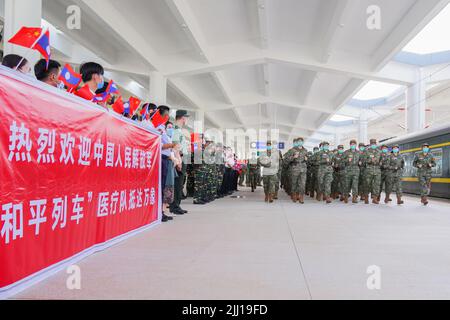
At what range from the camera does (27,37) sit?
7.99 ft

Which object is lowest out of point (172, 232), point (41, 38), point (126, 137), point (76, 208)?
point (172, 232)

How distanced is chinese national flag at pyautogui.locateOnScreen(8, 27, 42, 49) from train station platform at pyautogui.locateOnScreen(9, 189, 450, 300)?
165 centimetres

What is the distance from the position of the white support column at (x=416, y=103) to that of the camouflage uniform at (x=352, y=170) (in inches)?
257

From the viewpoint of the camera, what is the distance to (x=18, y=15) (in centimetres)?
504

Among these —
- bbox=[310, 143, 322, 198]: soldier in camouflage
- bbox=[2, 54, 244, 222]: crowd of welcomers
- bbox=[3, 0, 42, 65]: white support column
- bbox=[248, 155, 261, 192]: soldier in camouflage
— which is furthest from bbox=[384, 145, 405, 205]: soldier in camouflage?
bbox=[3, 0, 42, 65]: white support column

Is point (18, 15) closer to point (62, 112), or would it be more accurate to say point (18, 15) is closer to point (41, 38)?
point (41, 38)

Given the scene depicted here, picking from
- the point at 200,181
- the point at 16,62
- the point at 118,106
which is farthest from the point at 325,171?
the point at 16,62

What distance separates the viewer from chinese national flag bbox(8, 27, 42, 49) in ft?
7.90

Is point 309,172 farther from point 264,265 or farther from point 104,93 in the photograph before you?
point 264,265

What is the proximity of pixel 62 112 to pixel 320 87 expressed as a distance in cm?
1563

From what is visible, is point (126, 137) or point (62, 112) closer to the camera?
point (62, 112)

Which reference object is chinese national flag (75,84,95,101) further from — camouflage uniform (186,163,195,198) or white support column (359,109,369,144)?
white support column (359,109,369,144)

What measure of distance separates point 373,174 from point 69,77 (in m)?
7.66

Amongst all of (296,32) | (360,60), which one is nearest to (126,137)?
(296,32)
